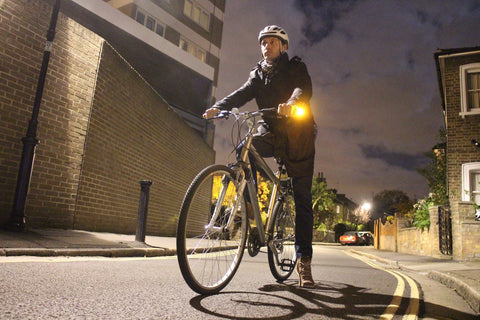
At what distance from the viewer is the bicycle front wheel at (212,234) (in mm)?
2666

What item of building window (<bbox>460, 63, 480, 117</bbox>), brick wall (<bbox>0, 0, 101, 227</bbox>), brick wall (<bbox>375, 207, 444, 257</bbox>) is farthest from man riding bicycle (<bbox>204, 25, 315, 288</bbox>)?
building window (<bbox>460, 63, 480, 117</bbox>)

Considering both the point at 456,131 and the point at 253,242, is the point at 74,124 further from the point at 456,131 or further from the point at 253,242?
the point at 456,131

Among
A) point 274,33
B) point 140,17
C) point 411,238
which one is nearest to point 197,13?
point 140,17

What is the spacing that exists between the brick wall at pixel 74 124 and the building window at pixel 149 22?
12973mm

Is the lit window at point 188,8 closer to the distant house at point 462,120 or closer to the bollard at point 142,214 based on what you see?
the distant house at point 462,120

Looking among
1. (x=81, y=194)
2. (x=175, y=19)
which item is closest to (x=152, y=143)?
(x=81, y=194)

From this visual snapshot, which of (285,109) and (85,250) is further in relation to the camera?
(85,250)

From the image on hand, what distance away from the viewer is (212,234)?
3041mm

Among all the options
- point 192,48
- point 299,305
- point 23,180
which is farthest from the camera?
point 192,48

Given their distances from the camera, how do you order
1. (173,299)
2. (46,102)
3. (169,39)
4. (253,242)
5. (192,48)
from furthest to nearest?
(192,48)
(169,39)
(46,102)
(253,242)
(173,299)

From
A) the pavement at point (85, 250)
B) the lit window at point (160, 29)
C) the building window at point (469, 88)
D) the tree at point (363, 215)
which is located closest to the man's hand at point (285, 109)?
the pavement at point (85, 250)

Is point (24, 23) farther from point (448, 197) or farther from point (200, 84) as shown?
point (200, 84)

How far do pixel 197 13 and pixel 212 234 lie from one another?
26.9 meters

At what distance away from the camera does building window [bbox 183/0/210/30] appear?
26.4m
